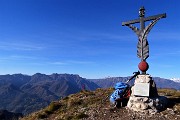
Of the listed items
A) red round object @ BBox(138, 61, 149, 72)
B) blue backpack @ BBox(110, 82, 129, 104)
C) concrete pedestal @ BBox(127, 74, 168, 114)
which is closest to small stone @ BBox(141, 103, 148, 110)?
concrete pedestal @ BBox(127, 74, 168, 114)

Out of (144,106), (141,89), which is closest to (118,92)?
(141,89)

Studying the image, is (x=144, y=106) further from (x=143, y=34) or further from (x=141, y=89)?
(x=143, y=34)

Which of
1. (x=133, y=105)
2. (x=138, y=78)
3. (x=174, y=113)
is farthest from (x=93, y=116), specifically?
(x=174, y=113)

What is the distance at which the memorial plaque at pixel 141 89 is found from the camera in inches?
907

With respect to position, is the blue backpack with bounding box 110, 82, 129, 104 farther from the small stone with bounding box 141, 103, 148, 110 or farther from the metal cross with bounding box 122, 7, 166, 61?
the metal cross with bounding box 122, 7, 166, 61

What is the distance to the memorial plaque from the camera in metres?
23.0

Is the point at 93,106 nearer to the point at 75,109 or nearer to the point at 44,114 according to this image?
the point at 75,109

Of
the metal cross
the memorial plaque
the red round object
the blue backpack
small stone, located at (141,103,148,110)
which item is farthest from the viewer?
the blue backpack

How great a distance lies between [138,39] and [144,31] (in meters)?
1.00

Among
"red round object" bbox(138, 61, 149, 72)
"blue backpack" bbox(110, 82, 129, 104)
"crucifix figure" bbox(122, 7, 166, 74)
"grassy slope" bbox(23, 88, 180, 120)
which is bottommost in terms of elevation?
"grassy slope" bbox(23, 88, 180, 120)

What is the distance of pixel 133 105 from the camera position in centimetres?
2341

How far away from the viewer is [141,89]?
23.3 meters

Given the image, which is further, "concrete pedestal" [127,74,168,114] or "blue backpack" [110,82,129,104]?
"blue backpack" [110,82,129,104]

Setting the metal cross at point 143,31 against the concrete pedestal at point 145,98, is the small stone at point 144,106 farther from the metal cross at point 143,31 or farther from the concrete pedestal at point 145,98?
the metal cross at point 143,31
